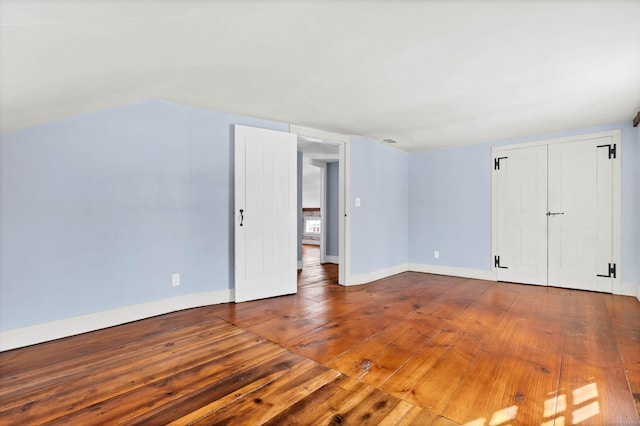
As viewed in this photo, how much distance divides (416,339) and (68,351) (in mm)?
2587

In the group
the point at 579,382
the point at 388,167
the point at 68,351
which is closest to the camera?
the point at 579,382

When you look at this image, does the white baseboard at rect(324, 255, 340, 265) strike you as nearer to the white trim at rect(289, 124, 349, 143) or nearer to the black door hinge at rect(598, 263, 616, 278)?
the white trim at rect(289, 124, 349, 143)

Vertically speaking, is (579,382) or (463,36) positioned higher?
(463,36)

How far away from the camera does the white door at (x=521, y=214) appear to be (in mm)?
4230

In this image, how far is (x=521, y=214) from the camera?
14.4ft

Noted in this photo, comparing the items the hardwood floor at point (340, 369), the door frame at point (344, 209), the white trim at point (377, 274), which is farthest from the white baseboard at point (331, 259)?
the hardwood floor at point (340, 369)

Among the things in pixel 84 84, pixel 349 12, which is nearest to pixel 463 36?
pixel 349 12

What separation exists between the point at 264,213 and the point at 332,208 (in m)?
3.08

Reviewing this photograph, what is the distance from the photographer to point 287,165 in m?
3.71

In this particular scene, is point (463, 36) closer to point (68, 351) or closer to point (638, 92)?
point (638, 92)

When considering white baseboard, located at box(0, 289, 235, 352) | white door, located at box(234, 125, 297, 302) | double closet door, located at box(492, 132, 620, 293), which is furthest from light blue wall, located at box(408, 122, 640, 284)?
white baseboard, located at box(0, 289, 235, 352)

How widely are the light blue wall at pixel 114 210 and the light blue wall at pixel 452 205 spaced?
3181 millimetres

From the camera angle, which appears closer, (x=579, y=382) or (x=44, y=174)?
(x=579, y=382)

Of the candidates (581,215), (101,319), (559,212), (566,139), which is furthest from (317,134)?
(581,215)
